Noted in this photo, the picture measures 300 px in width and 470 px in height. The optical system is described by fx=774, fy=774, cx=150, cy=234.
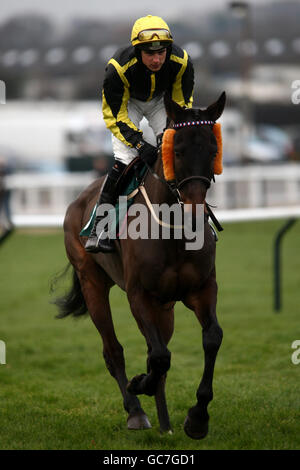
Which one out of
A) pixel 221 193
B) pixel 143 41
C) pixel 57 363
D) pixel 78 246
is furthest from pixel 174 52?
pixel 221 193

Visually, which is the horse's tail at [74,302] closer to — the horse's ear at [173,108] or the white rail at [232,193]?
the horse's ear at [173,108]

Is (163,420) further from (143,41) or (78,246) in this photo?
(143,41)

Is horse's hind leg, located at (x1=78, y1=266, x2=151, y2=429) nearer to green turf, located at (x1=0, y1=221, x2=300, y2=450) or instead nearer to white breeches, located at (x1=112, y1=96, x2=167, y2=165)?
green turf, located at (x1=0, y1=221, x2=300, y2=450)

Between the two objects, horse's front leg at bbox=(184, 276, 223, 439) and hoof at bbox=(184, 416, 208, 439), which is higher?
horse's front leg at bbox=(184, 276, 223, 439)

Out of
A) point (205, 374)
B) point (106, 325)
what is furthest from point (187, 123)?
point (106, 325)

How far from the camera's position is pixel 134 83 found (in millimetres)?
4809

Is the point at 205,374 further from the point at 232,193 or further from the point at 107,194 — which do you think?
the point at 232,193

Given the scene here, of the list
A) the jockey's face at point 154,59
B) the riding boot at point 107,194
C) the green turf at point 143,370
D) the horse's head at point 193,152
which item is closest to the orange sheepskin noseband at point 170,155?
the horse's head at point 193,152

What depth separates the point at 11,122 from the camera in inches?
981

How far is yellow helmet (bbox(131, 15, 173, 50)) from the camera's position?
4496mm

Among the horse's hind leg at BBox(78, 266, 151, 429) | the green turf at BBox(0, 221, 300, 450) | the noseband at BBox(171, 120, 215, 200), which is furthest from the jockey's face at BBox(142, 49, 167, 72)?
the green turf at BBox(0, 221, 300, 450)

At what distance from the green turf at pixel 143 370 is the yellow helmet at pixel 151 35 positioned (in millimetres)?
2324

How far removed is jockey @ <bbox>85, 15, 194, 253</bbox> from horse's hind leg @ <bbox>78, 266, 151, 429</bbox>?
0.56 metres

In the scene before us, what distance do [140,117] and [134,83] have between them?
0.35m
